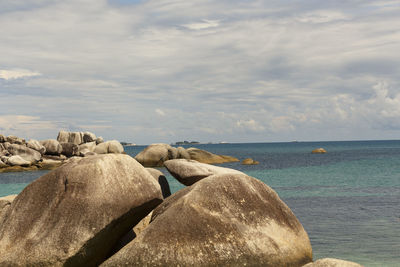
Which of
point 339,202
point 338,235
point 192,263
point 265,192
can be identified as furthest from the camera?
point 339,202

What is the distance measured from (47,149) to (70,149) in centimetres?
285

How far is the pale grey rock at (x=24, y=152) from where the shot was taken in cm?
5047

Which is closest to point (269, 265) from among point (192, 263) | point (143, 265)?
point (192, 263)

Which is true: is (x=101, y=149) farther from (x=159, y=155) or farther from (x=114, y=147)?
(x=159, y=155)

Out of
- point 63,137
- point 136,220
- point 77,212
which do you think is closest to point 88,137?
point 63,137

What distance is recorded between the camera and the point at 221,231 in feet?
26.7

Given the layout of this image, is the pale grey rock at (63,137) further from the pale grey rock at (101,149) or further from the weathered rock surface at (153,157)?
the weathered rock surface at (153,157)

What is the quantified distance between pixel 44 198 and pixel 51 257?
4.38ft

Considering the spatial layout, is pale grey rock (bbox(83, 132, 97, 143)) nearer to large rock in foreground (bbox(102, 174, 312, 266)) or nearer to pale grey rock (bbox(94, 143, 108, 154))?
pale grey rock (bbox(94, 143, 108, 154))

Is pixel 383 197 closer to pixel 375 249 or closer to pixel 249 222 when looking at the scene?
pixel 375 249

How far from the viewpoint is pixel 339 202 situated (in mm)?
21578

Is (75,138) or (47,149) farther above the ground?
(75,138)

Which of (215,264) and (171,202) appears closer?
(215,264)

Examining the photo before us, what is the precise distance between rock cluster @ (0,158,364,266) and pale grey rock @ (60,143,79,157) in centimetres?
4796
